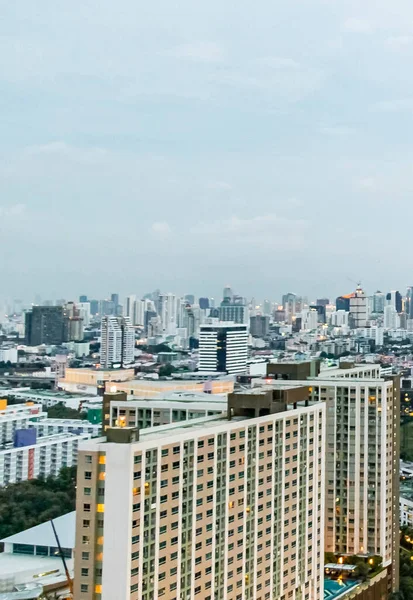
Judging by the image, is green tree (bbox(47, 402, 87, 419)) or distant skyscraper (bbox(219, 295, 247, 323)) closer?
green tree (bbox(47, 402, 87, 419))

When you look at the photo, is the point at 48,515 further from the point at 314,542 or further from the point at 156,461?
the point at 156,461

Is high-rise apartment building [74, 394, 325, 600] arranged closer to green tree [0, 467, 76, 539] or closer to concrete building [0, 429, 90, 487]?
green tree [0, 467, 76, 539]

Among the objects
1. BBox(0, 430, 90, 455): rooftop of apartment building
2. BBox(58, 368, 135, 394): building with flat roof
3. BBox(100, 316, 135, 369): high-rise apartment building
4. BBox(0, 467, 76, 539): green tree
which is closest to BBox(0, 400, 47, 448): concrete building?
BBox(0, 430, 90, 455): rooftop of apartment building

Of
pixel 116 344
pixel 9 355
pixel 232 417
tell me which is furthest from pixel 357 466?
pixel 9 355

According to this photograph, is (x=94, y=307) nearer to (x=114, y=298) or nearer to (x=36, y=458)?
(x=114, y=298)

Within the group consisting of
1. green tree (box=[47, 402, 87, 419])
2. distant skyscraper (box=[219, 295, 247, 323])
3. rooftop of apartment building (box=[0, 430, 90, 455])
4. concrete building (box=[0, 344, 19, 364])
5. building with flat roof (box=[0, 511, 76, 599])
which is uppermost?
distant skyscraper (box=[219, 295, 247, 323])

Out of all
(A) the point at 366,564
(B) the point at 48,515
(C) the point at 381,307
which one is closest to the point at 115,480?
(A) the point at 366,564
